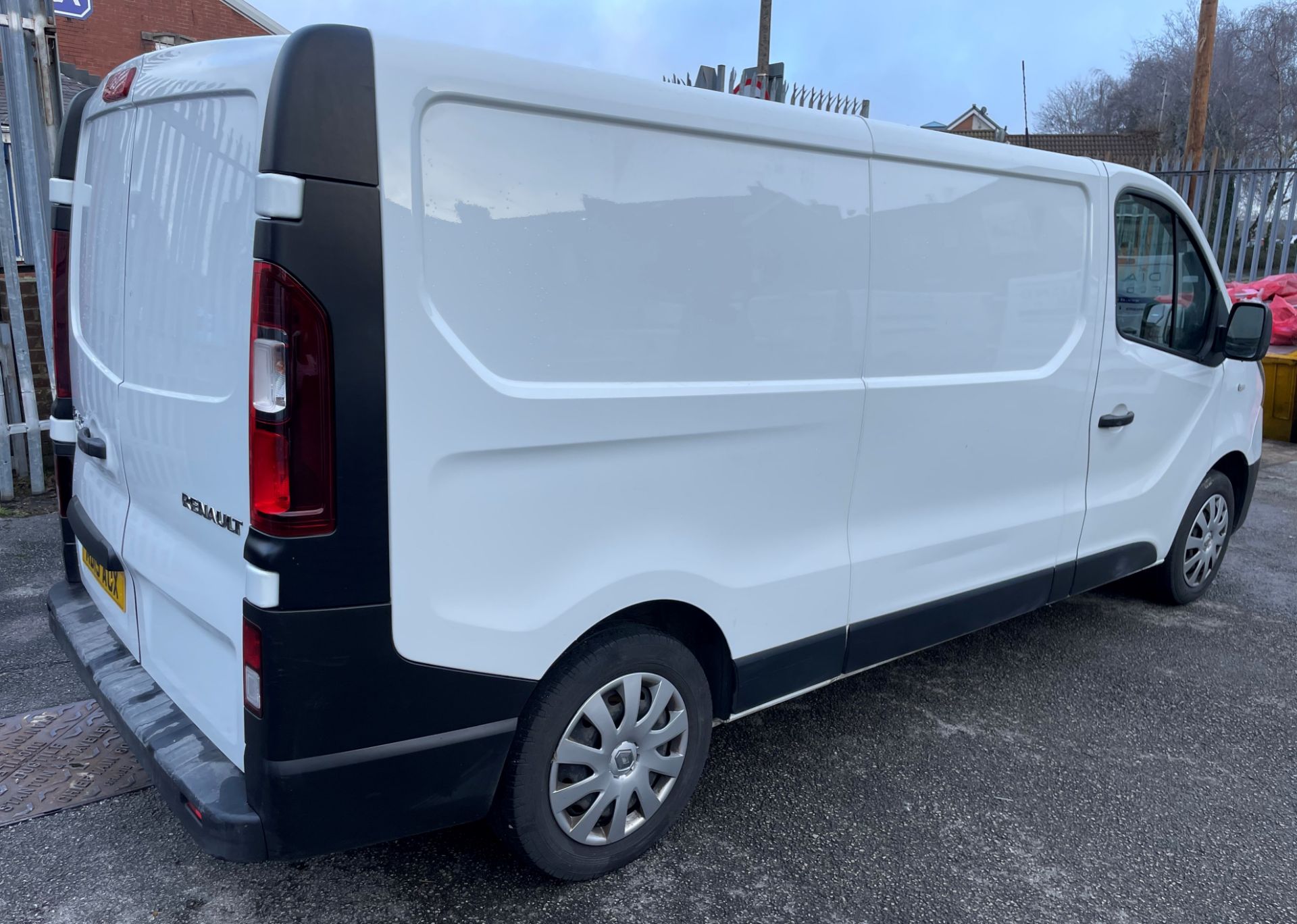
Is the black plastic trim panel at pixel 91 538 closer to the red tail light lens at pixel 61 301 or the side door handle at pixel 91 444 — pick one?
the side door handle at pixel 91 444

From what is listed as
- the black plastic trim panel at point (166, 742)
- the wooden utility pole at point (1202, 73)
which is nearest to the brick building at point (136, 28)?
the wooden utility pole at point (1202, 73)

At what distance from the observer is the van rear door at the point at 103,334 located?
245 centimetres

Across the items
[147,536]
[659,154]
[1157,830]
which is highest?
[659,154]

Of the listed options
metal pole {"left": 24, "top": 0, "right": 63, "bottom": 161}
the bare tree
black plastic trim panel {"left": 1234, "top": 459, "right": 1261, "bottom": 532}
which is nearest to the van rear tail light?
black plastic trim panel {"left": 1234, "top": 459, "right": 1261, "bottom": 532}

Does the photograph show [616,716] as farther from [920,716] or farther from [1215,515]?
[1215,515]

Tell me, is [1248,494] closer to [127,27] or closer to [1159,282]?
[1159,282]

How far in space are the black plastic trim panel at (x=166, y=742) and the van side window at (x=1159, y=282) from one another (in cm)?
347

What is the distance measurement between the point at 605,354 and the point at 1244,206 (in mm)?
11143

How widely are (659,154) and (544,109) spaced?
0.34m

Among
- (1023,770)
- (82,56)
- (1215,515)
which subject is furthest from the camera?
(82,56)

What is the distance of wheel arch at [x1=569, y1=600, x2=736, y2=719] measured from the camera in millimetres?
2561

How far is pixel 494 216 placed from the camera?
205cm

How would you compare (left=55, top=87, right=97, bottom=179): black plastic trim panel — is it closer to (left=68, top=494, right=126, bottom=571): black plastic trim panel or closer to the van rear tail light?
(left=68, top=494, right=126, bottom=571): black plastic trim panel

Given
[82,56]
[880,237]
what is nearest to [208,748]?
[880,237]
